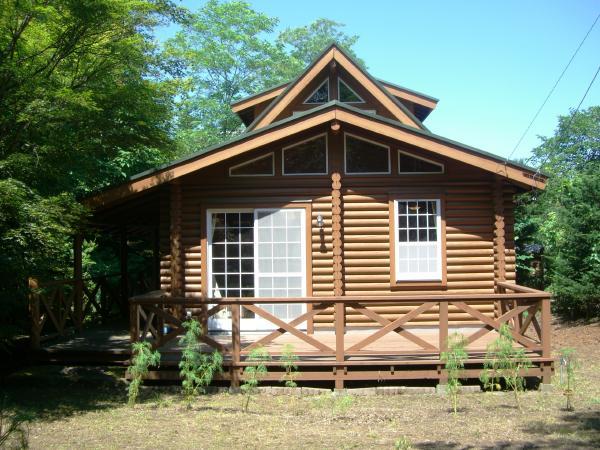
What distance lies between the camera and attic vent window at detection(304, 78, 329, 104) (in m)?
13.7

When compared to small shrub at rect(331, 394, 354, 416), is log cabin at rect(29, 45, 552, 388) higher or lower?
higher

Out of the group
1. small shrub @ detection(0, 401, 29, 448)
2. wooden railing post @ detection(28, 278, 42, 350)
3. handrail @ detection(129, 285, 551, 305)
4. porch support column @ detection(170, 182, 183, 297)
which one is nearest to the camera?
small shrub @ detection(0, 401, 29, 448)

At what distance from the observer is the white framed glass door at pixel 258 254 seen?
1111 cm

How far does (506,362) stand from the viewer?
8016mm

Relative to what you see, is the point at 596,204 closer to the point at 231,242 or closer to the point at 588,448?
the point at 231,242

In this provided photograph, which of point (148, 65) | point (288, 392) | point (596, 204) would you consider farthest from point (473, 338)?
point (148, 65)

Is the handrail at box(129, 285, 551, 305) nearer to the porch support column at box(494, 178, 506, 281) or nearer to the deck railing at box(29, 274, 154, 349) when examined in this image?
the deck railing at box(29, 274, 154, 349)

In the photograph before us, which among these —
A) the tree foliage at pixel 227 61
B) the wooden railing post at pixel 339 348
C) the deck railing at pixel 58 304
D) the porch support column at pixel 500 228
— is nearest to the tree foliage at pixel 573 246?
the porch support column at pixel 500 228

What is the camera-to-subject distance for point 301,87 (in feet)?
43.4

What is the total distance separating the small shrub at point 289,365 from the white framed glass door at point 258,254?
8.45ft

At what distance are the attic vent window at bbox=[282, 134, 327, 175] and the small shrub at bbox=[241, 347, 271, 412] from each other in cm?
385

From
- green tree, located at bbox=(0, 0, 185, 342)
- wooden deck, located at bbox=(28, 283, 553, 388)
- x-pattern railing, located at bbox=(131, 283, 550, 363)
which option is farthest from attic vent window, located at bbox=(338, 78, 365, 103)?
x-pattern railing, located at bbox=(131, 283, 550, 363)

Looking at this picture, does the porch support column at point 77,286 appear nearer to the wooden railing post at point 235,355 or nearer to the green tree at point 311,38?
the wooden railing post at point 235,355

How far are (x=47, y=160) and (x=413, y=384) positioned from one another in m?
6.22
